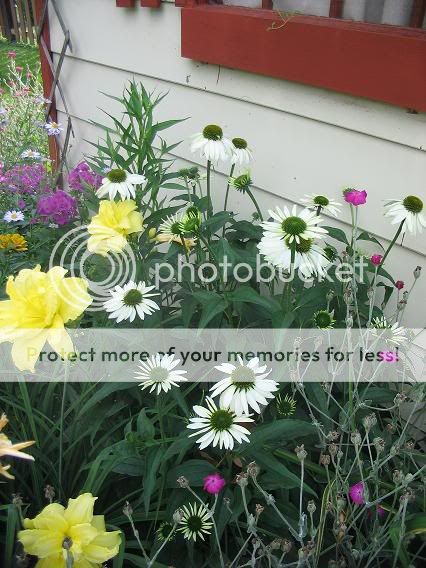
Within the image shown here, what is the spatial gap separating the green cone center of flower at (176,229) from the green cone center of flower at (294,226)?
0.32 metres

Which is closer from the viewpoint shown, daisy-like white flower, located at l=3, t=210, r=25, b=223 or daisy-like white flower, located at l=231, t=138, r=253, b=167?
daisy-like white flower, located at l=231, t=138, r=253, b=167

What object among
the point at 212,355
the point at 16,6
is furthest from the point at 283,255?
the point at 16,6

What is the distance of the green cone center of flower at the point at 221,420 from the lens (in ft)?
3.68

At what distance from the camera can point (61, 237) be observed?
6.98 feet

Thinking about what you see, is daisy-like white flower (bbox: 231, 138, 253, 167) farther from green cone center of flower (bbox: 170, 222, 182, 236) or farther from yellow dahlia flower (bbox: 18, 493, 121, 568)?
yellow dahlia flower (bbox: 18, 493, 121, 568)

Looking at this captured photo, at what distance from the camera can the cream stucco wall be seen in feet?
5.70

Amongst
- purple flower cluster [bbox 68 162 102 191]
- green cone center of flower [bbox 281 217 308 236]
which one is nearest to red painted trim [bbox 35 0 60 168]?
purple flower cluster [bbox 68 162 102 191]

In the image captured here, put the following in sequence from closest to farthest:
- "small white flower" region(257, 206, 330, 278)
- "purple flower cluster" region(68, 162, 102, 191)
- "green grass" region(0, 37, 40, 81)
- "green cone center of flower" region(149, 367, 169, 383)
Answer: "green cone center of flower" region(149, 367, 169, 383)
"small white flower" region(257, 206, 330, 278)
"purple flower cluster" region(68, 162, 102, 191)
"green grass" region(0, 37, 40, 81)

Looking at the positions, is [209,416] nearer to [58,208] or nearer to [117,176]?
[117,176]

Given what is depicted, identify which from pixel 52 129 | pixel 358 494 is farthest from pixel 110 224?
pixel 52 129

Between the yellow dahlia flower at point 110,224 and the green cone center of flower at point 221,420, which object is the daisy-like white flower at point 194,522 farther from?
the yellow dahlia flower at point 110,224

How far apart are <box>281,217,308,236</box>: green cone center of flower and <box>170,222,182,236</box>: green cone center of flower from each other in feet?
1.06

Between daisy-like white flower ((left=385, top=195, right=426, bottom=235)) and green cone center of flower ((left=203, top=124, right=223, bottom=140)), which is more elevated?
green cone center of flower ((left=203, top=124, right=223, bottom=140))

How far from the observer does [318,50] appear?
1750 millimetres
